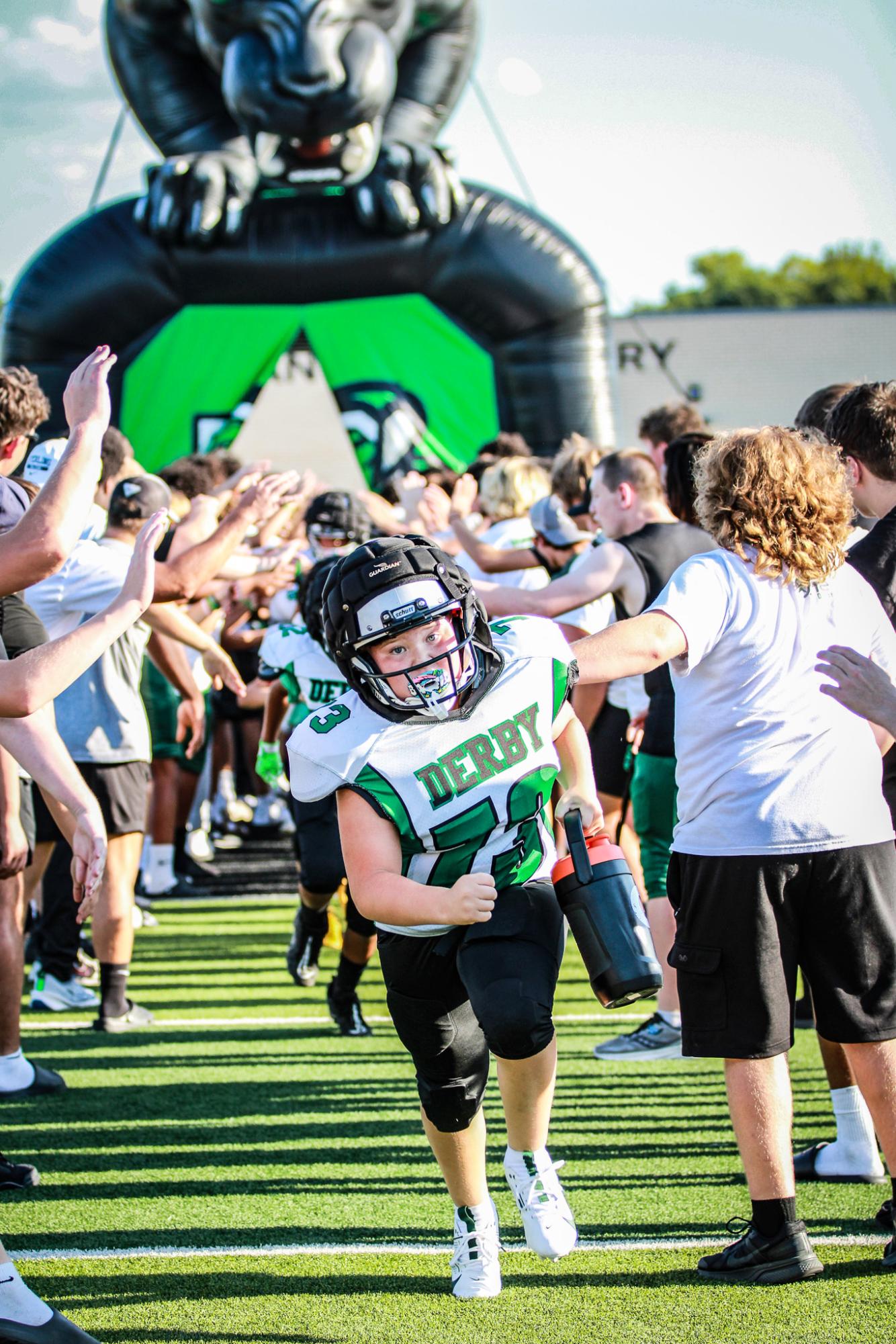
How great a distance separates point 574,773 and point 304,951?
3.12 metres

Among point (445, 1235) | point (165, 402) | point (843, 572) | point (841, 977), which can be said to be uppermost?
point (165, 402)

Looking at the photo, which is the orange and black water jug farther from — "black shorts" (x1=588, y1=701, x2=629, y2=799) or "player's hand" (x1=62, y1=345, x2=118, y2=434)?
"black shorts" (x1=588, y1=701, x2=629, y2=799)

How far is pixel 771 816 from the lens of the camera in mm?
2895

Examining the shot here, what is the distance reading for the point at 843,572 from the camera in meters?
3.08

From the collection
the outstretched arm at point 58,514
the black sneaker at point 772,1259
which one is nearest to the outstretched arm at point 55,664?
the outstretched arm at point 58,514

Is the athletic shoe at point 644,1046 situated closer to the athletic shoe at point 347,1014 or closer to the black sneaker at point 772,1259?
the athletic shoe at point 347,1014

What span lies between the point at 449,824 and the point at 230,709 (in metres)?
7.19

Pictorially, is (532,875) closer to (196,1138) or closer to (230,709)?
(196,1138)

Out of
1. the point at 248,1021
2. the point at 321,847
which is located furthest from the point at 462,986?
the point at 248,1021

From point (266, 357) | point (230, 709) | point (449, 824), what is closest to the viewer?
point (449, 824)

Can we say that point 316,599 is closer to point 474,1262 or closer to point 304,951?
point 304,951

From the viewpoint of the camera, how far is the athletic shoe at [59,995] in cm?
572

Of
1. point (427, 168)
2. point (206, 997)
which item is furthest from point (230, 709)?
point (427, 168)

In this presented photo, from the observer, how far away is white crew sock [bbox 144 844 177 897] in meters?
8.09
